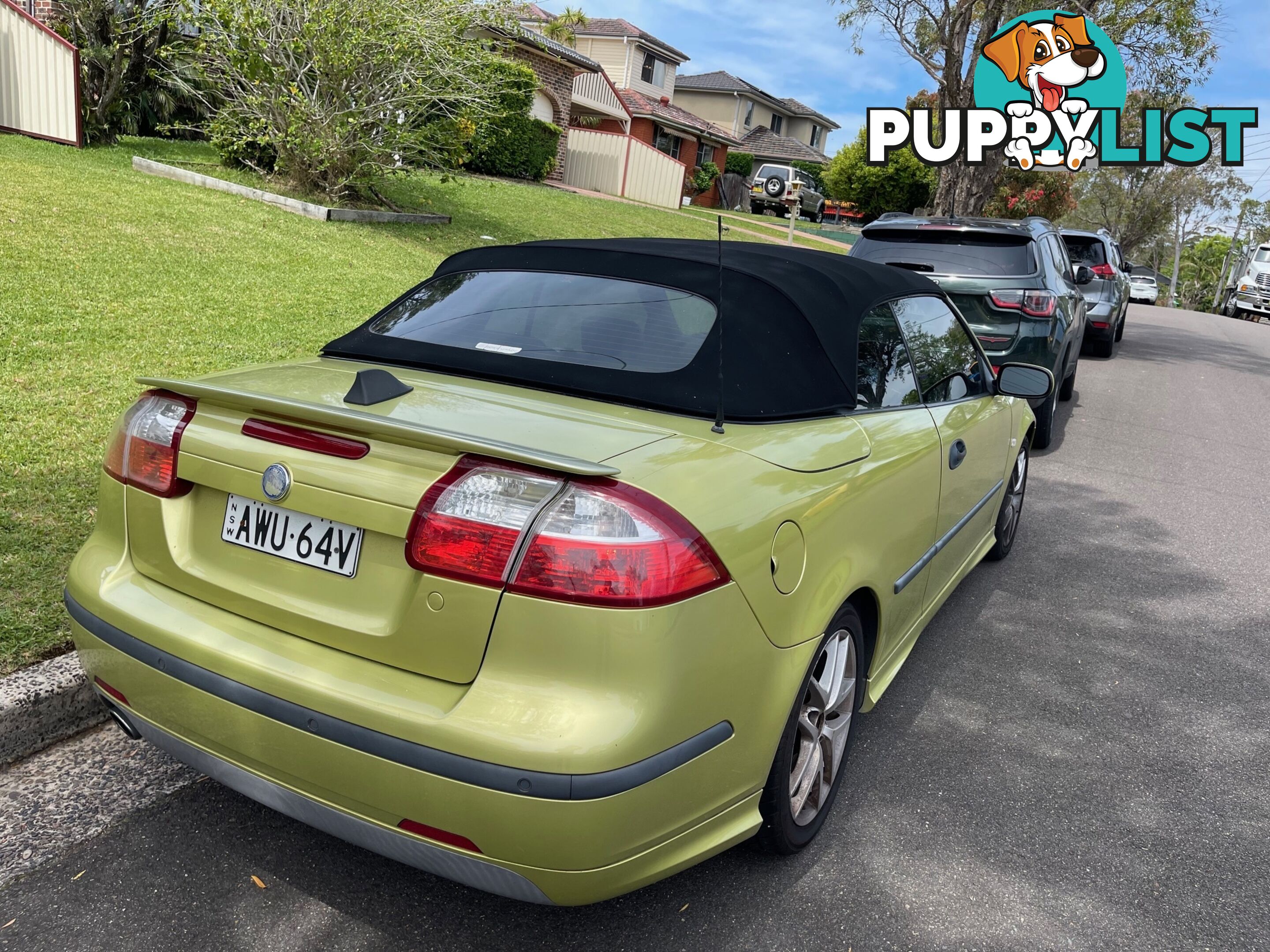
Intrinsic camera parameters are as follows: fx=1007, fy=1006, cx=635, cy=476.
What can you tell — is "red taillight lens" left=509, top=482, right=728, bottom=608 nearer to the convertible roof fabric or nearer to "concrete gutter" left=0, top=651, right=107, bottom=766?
the convertible roof fabric

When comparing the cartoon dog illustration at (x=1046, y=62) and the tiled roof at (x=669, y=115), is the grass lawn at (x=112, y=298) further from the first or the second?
the tiled roof at (x=669, y=115)

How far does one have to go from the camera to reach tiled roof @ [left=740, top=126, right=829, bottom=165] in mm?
54375

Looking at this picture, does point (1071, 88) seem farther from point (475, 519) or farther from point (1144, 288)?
point (1144, 288)

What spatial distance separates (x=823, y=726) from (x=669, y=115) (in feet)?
132

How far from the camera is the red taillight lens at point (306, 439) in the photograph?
2213 millimetres

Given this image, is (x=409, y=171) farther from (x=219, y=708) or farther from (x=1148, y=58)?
(x=1148, y=58)

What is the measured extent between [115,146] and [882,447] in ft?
47.9

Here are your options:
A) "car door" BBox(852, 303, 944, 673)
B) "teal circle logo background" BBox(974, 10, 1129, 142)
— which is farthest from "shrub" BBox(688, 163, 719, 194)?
"car door" BBox(852, 303, 944, 673)

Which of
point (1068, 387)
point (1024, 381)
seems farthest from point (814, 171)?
point (1024, 381)

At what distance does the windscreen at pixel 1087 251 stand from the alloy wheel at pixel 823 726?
12163 millimetres

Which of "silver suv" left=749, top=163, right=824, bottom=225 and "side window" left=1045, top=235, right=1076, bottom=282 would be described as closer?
"side window" left=1045, top=235, right=1076, bottom=282

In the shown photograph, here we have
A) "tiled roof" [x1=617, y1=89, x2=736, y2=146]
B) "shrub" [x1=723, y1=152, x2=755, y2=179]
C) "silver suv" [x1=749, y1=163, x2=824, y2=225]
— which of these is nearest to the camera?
"tiled roof" [x1=617, y1=89, x2=736, y2=146]

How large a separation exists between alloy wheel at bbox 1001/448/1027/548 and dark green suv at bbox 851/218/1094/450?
194cm

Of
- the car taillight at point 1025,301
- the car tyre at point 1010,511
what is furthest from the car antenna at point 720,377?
the car taillight at point 1025,301
